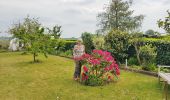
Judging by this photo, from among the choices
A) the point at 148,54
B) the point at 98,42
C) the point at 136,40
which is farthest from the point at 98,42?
the point at 148,54

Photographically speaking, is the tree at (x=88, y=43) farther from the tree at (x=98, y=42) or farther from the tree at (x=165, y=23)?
the tree at (x=165, y=23)

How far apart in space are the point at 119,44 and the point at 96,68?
7.25 meters

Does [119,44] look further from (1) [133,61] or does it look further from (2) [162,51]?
(2) [162,51]

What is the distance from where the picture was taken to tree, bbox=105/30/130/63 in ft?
61.7

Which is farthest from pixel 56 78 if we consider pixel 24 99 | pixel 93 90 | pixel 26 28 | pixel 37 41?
pixel 26 28

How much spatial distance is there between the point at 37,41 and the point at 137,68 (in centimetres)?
882

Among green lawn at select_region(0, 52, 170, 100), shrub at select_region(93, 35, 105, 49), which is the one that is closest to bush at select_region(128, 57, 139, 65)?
shrub at select_region(93, 35, 105, 49)

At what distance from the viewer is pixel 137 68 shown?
53.7ft

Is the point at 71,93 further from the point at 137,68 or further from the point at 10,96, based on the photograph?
the point at 137,68

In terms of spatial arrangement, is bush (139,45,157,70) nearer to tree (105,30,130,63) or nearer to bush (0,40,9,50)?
tree (105,30,130,63)

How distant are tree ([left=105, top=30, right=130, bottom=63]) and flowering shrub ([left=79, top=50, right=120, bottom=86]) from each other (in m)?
6.71

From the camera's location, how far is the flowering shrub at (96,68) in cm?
1173

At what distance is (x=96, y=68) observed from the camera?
465 inches

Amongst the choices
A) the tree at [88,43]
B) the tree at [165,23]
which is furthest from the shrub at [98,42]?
the tree at [165,23]
